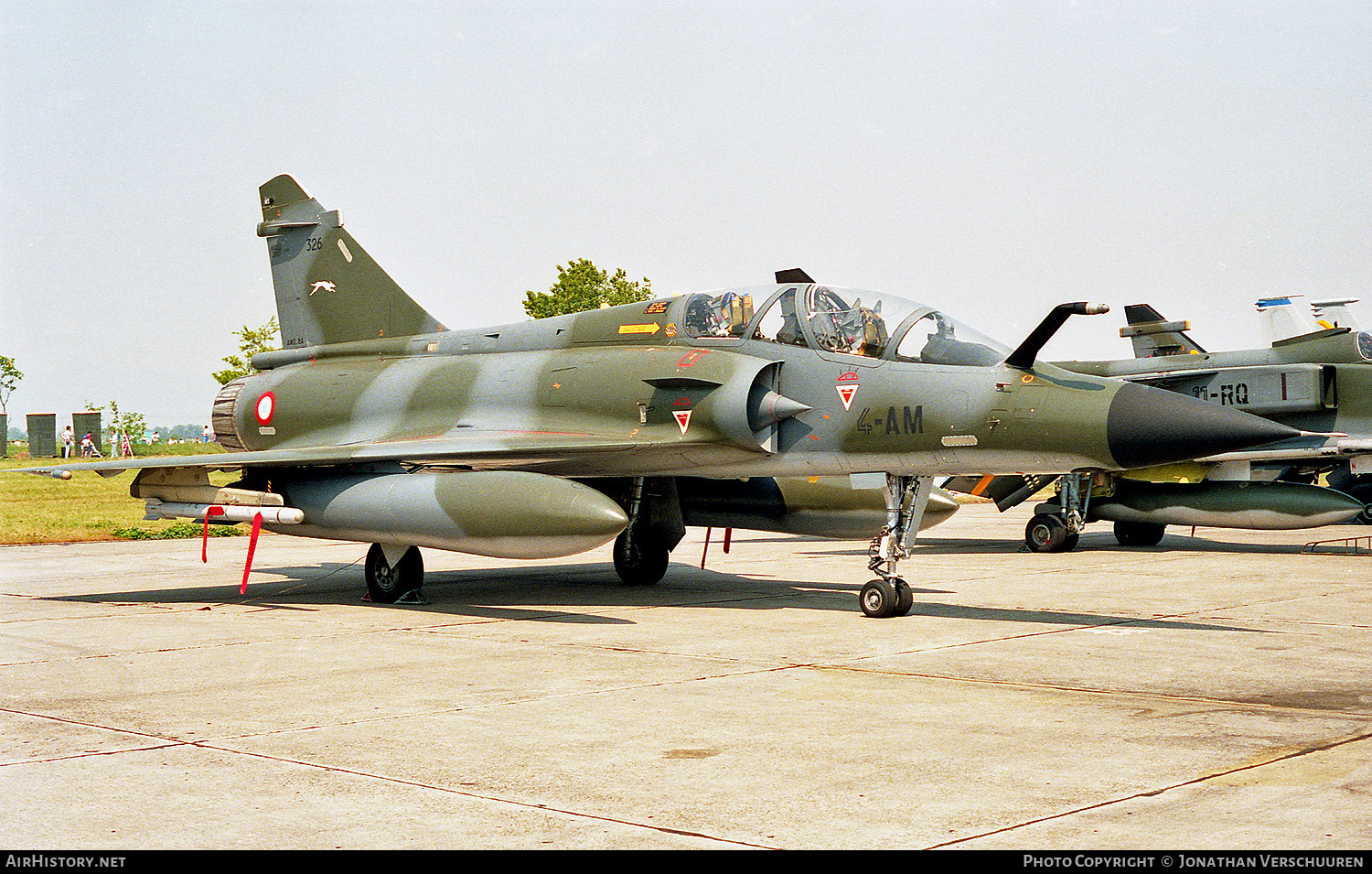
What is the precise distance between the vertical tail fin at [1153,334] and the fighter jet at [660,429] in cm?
1099

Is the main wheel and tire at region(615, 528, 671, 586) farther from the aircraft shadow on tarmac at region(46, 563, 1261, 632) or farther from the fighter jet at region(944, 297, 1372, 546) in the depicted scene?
the fighter jet at region(944, 297, 1372, 546)

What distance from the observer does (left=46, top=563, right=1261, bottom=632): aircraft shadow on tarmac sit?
10836 millimetres

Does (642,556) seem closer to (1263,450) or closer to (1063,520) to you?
(1063,520)

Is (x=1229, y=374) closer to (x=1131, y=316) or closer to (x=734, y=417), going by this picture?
(x=1131, y=316)

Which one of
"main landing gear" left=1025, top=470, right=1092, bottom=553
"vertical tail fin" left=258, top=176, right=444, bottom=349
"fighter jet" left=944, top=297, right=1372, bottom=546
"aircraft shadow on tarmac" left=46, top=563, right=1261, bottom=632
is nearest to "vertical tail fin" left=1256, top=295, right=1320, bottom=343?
"fighter jet" left=944, top=297, right=1372, bottom=546

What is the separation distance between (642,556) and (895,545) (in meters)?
3.96

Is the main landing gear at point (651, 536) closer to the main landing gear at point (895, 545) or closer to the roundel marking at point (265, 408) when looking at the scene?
the main landing gear at point (895, 545)

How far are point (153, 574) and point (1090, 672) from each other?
1140 centimetres

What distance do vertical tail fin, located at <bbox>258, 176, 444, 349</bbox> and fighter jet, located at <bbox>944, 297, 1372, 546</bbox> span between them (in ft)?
28.5

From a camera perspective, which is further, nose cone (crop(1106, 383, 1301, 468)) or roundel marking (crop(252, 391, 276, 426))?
roundel marking (crop(252, 391, 276, 426))

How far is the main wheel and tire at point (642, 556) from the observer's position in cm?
1374

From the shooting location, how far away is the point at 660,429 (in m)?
11.3

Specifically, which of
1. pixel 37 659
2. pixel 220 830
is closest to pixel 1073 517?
pixel 37 659

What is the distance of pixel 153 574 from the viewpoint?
1513 cm
